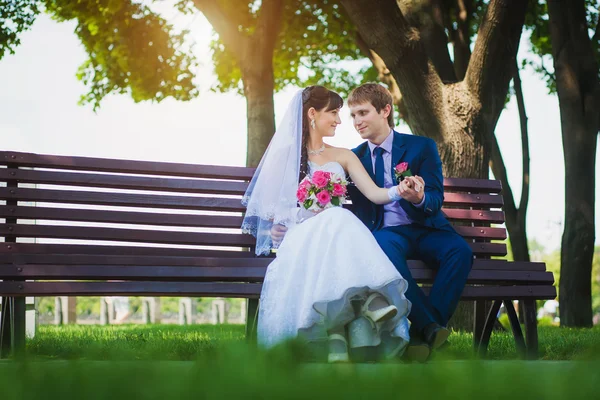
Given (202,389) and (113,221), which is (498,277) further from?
(202,389)

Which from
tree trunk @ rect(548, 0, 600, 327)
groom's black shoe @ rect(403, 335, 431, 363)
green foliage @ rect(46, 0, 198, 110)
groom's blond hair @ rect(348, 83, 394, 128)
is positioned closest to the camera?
groom's black shoe @ rect(403, 335, 431, 363)

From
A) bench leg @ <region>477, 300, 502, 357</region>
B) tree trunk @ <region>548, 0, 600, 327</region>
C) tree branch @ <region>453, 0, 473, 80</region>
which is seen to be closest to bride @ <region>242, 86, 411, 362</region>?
bench leg @ <region>477, 300, 502, 357</region>

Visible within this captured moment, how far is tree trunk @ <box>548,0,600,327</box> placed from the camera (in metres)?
13.0

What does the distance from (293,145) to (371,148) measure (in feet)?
2.04

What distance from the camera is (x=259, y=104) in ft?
39.0

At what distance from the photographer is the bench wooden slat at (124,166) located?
236 inches

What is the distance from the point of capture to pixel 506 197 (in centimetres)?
1608

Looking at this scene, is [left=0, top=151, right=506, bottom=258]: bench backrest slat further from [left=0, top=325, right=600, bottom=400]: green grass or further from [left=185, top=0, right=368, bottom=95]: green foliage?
[left=185, top=0, right=368, bottom=95]: green foliage

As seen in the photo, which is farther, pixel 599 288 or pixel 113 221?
pixel 599 288

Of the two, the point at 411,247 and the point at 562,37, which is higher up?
the point at 562,37

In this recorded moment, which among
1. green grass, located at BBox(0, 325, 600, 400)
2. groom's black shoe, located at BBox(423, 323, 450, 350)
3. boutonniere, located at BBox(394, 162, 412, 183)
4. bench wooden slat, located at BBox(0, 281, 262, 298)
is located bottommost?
groom's black shoe, located at BBox(423, 323, 450, 350)

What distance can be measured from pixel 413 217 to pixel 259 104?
21.7 ft

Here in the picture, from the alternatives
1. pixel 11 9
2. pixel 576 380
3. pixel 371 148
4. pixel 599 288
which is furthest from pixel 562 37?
pixel 599 288

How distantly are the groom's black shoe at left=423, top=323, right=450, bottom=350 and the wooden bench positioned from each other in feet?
2.56
